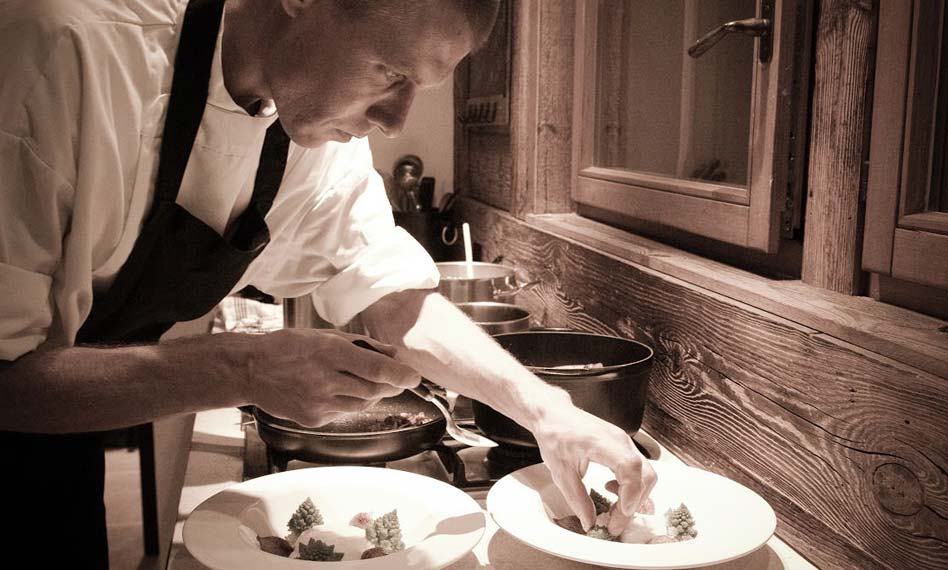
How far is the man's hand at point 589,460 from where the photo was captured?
1172 mm

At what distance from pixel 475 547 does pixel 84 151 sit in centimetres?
69

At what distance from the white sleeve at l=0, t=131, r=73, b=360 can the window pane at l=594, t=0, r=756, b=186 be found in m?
1.11

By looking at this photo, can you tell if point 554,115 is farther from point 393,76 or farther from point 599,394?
point 393,76

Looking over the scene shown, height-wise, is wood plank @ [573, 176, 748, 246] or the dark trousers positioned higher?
wood plank @ [573, 176, 748, 246]

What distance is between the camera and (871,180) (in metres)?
1.22

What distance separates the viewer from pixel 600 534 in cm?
120

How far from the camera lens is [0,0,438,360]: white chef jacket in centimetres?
100

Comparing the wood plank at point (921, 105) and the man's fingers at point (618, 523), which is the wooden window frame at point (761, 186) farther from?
the man's fingers at point (618, 523)

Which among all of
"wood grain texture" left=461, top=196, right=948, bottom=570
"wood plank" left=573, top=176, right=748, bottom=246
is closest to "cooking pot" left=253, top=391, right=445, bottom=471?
"wood grain texture" left=461, top=196, right=948, bottom=570

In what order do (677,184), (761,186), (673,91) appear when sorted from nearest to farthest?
(761,186)
(677,184)
(673,91)

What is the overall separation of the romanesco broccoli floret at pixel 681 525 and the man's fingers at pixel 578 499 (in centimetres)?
11

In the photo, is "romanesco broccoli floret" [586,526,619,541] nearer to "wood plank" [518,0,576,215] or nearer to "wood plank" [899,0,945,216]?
"wood plank" [899,0,945,216]

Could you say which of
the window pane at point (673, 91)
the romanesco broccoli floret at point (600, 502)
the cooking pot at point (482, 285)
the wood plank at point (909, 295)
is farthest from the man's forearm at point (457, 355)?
the cooking pot at point (482, 285)

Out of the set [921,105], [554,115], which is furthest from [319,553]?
[554,115]
